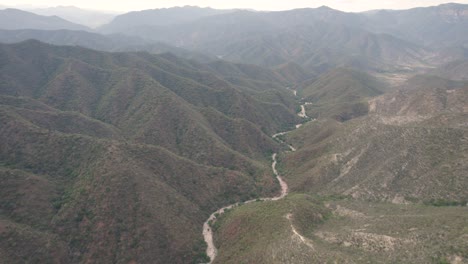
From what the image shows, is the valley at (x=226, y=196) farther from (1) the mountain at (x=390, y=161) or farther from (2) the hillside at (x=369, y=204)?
(1) the mountain at (x=390, y=161)

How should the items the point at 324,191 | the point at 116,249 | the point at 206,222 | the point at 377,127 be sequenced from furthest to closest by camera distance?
the point at 377,127 → the point at 324,191 → the point at 206,222 → the point at 116,249

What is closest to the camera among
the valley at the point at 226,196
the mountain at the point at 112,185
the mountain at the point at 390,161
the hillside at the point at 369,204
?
the hillside at the point at 369,204

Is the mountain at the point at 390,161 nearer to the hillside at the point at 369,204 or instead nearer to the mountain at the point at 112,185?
the hillside at the point at 369,204

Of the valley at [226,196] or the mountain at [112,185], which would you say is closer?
the valley at [226,196]

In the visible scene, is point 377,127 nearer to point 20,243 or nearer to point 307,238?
point 307,238

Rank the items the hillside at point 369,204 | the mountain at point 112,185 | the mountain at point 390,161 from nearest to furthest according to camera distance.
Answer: the hillside at point 369,204 → the mountain at point 112,185 → the mountain at point 390,161

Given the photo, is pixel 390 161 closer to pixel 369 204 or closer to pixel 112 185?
pixel 369 204

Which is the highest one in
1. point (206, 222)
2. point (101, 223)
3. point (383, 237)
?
point (383, 237)

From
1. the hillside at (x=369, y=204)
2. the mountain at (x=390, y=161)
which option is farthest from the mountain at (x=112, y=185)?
the mountain at (x=390, y=161)

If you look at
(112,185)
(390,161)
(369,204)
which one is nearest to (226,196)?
(112,185)

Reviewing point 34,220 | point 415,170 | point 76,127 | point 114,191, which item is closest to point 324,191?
point 415,170

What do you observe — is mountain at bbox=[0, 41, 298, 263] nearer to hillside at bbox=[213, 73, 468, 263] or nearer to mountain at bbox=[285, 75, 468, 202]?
hillside at bbox=[213, 73, 468, 263]
